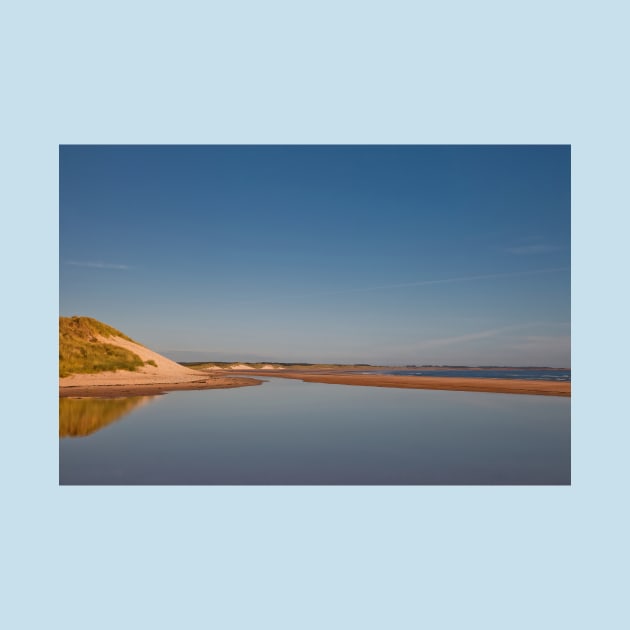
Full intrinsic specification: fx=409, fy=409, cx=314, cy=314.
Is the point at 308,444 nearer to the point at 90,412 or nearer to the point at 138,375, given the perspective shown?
the point at 90,412

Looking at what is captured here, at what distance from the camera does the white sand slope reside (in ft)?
67.8

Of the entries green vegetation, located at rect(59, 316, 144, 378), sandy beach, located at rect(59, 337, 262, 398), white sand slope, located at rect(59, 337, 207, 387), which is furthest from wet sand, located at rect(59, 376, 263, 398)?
green vegetation, located at rect(59, 316, 144, 378)

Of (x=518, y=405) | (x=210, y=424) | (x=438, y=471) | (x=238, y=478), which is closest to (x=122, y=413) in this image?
(x=210, y=424)

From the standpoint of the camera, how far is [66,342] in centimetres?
2375

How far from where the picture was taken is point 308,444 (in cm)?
982

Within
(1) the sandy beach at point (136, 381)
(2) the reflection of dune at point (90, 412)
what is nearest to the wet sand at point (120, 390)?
(1) the sandy beach at point (136, 381)

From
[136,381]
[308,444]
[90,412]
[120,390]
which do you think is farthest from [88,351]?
[308,444]

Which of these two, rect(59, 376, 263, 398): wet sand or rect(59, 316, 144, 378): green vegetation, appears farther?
rect(59, 316, 144, 378): green vegetation

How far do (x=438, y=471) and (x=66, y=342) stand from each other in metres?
23.1

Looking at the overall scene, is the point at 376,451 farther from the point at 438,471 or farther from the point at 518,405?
the point at 518,405

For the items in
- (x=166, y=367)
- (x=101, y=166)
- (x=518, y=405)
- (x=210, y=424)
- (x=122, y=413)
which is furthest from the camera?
(x=166, y=367)

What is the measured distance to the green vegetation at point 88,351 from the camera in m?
22.0

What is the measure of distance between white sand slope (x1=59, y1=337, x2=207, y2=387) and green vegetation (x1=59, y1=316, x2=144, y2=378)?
45cm

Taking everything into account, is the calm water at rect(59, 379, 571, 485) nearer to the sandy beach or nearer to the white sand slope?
the sandy beach
